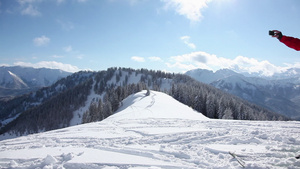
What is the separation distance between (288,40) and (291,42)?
12cm

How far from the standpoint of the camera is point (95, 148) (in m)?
7.74

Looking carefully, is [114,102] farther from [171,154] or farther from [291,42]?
[291,42]

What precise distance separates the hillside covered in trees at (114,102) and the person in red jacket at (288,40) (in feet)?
140

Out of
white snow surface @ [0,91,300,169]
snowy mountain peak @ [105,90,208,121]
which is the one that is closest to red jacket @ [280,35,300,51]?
white snow surface @ [0,91,300,169]

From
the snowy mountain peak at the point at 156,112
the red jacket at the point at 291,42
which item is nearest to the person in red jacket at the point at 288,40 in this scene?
the red jacket at the point at 291,42

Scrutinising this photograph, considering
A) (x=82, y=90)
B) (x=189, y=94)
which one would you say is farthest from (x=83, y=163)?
(x=82, y=90)

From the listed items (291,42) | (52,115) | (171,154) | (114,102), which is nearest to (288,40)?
(291,42)

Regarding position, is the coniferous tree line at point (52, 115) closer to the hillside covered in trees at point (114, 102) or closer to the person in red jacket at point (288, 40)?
the hillside covered in trees at point (114, 102)

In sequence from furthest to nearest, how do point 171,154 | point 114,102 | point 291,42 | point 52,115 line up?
point 52,115
point 114,102
point 171,154
point 291,42

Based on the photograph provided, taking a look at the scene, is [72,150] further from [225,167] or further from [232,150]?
[232,150]

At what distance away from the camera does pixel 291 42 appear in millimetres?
5758

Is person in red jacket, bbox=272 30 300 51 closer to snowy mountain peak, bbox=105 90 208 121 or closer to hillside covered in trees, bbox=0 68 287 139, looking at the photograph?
snowy mountain peak, bbox=105 90 208 121

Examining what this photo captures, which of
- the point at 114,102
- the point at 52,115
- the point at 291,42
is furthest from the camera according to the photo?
the point at 52,115

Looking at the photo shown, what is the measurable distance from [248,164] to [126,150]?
498cm
